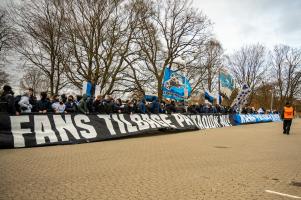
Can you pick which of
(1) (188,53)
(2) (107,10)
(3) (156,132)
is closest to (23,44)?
(2) (107,10)

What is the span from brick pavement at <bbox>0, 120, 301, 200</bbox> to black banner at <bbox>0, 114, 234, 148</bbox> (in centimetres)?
187

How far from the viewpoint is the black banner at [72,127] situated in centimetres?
1016

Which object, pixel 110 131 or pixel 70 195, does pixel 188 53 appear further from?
pixel 70 195

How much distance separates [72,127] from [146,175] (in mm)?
6623

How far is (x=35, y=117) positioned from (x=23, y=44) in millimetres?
16108

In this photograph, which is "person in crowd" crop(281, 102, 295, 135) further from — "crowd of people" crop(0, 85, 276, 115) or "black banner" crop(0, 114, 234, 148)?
"crowd of people" crop(0, 85, 276, 115)

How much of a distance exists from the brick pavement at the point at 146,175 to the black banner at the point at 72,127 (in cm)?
187

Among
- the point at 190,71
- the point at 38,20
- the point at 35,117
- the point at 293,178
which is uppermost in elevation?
the point at 38,20

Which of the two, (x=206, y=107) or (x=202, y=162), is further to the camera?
(x=206, y=107)

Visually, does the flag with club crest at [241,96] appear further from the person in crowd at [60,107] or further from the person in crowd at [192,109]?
the person in crowd at [60,107]

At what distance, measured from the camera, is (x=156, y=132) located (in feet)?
53.8

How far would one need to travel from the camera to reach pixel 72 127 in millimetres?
11820

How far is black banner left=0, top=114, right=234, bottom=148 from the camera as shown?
400 inches

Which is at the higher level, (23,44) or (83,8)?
(83,8)
